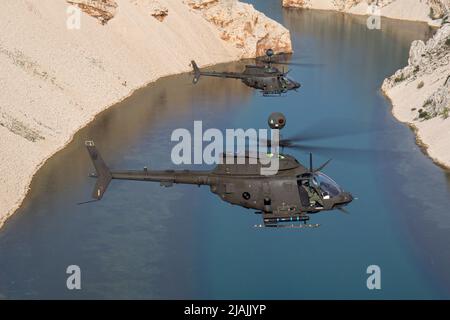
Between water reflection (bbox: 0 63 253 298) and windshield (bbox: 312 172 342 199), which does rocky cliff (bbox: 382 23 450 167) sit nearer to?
water reflection (bbox: 0 63 253 298)

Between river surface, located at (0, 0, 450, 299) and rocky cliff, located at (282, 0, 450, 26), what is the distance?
66.3 metres

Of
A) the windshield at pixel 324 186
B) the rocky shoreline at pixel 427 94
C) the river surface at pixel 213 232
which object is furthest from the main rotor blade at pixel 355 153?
the windshield at pixel 324 186

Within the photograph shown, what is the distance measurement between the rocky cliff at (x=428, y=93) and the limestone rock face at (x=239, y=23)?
78.9 feet

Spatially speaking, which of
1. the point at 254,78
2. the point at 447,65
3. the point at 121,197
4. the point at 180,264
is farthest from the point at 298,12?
the point at 180,264

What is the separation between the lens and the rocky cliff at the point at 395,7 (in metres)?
138

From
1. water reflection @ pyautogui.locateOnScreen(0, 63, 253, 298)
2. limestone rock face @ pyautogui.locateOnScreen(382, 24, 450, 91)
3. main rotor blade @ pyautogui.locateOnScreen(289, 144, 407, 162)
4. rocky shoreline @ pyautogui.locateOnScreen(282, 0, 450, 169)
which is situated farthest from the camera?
limestone rock face @ pyautogui.locateOnScreen(382, 24, 450, 91)

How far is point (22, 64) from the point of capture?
7681 cm

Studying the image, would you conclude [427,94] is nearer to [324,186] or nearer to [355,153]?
[355,153]

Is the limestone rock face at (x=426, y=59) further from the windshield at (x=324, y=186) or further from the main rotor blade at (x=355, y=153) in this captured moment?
the windshield at (x=324, y=186)

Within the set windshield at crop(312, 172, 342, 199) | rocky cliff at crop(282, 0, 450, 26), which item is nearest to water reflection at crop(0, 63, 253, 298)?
→ windshield at crop(312, 172, 342, 199)

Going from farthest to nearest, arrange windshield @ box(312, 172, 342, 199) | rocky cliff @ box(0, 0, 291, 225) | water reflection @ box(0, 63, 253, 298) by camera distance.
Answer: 1. rocky cliff @ box(0, 0, 291, 225)
2. water reflection @ box(0, 63, 253, 298)
3. windshield @ box(312, 172, 342, 199)

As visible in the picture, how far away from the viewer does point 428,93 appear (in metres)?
80.2

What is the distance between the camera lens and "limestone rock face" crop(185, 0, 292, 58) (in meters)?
108
